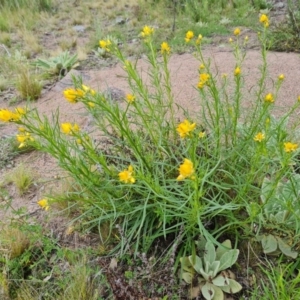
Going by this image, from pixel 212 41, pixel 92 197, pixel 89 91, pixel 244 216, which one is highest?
pixel 89 91

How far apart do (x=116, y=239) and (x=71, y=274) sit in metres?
0.29

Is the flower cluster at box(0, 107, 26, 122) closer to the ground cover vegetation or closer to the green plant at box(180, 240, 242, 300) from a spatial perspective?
the ground cover vegetation

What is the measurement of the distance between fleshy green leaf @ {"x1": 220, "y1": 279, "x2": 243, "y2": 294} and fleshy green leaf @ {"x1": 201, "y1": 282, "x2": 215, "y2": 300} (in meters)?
0.05

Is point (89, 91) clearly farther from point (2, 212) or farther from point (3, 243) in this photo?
point (2, 212)

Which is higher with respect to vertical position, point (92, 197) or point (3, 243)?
point (92, 197)

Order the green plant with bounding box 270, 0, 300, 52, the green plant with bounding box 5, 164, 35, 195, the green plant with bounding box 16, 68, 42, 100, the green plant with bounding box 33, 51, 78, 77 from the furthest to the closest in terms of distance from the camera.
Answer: the green plant with bounding box 33, 51, 78, 77
the green plant with bounding box 270, 0, 300, 52
the green plant with bounding box 16, 68, 42, 100
the green plant with bounding box 5, 164, 35, 195

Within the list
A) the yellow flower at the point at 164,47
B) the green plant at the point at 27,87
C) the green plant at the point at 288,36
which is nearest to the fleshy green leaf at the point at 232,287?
the yellow flower at the point at 164,47

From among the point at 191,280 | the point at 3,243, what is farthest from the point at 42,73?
the point at 191,280

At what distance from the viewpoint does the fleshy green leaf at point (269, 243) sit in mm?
1620

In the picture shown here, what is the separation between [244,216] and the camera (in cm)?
172

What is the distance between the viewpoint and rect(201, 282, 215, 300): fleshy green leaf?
59.9 inches

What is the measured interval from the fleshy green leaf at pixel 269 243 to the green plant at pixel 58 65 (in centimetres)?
368

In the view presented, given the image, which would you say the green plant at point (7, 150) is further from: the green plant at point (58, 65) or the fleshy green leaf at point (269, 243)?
the fleshy green leaf at point (269, 243)

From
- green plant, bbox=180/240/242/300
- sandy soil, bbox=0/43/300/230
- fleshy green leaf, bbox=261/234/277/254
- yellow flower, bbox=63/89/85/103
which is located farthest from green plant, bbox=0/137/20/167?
fleshy green leaf, bbox=261/234/277/254
